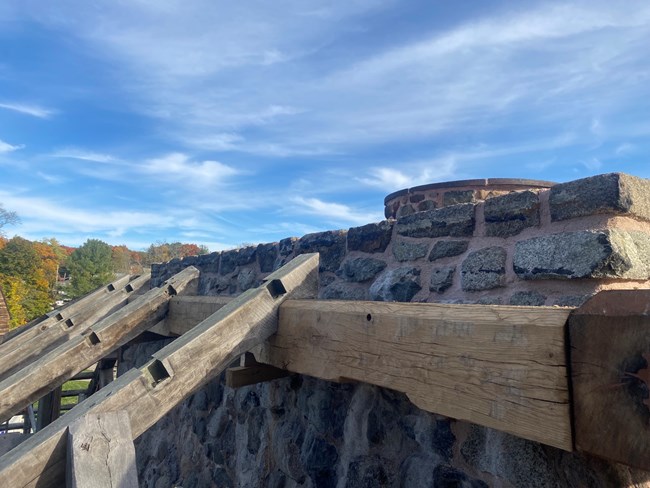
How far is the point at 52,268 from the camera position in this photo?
145 feet

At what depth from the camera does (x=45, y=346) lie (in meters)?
4.37

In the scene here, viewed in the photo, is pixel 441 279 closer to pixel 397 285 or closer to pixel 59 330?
pixel 397 285

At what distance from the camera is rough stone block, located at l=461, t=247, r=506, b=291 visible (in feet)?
6.76

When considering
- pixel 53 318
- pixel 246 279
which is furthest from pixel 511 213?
pixel 53 318

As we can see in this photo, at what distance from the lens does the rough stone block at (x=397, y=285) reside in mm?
2408

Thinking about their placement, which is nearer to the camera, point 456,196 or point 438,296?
point 438,296

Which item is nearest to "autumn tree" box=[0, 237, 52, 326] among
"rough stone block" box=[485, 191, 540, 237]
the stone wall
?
the stone wall

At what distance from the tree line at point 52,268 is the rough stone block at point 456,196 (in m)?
23.3

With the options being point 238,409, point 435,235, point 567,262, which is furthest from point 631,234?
point 238,409

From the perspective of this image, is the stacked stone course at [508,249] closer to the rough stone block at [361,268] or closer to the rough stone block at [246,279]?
the rough stone block at [361,268]

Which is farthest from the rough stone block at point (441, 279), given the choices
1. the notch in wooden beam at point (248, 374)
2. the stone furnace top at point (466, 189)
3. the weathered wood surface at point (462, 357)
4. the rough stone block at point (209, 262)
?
the rough stone block at point (209, 262)

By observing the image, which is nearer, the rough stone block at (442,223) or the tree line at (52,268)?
the rough stone block at (442,223)

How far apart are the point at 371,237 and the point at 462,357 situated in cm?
148

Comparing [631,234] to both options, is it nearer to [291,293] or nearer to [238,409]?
[291,293]
